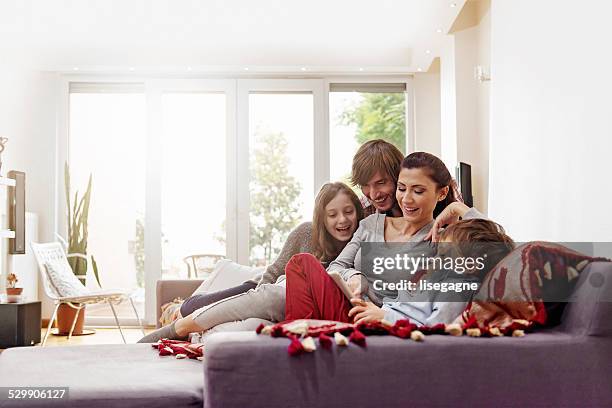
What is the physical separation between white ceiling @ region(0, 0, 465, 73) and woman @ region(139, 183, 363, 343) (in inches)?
123

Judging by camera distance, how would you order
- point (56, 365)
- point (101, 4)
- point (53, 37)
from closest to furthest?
point (56, 365) < point (101, 4) < point (53, 37)

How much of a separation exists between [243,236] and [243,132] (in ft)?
3.44

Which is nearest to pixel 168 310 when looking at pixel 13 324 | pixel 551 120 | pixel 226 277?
pixel 226 277

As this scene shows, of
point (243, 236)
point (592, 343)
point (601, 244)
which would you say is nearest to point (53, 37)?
point (243, 236)

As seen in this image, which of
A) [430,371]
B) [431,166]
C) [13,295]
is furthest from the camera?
[13,295]

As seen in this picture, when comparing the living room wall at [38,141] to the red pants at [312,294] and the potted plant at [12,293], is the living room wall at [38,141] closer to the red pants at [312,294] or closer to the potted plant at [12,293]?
the potted plant at [12,293]

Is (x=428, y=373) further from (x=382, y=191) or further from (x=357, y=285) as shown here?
(x=382, y=191)

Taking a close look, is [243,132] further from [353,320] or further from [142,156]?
[353,320]

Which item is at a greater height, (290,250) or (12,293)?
(290,250)

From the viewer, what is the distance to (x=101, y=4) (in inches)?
223

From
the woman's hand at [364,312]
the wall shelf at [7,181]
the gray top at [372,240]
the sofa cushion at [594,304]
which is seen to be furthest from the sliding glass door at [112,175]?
the sofa cushion at [594,304]

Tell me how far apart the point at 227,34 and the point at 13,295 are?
2.86 meters

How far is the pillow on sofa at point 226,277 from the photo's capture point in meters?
3.79

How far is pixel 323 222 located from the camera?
271cm
